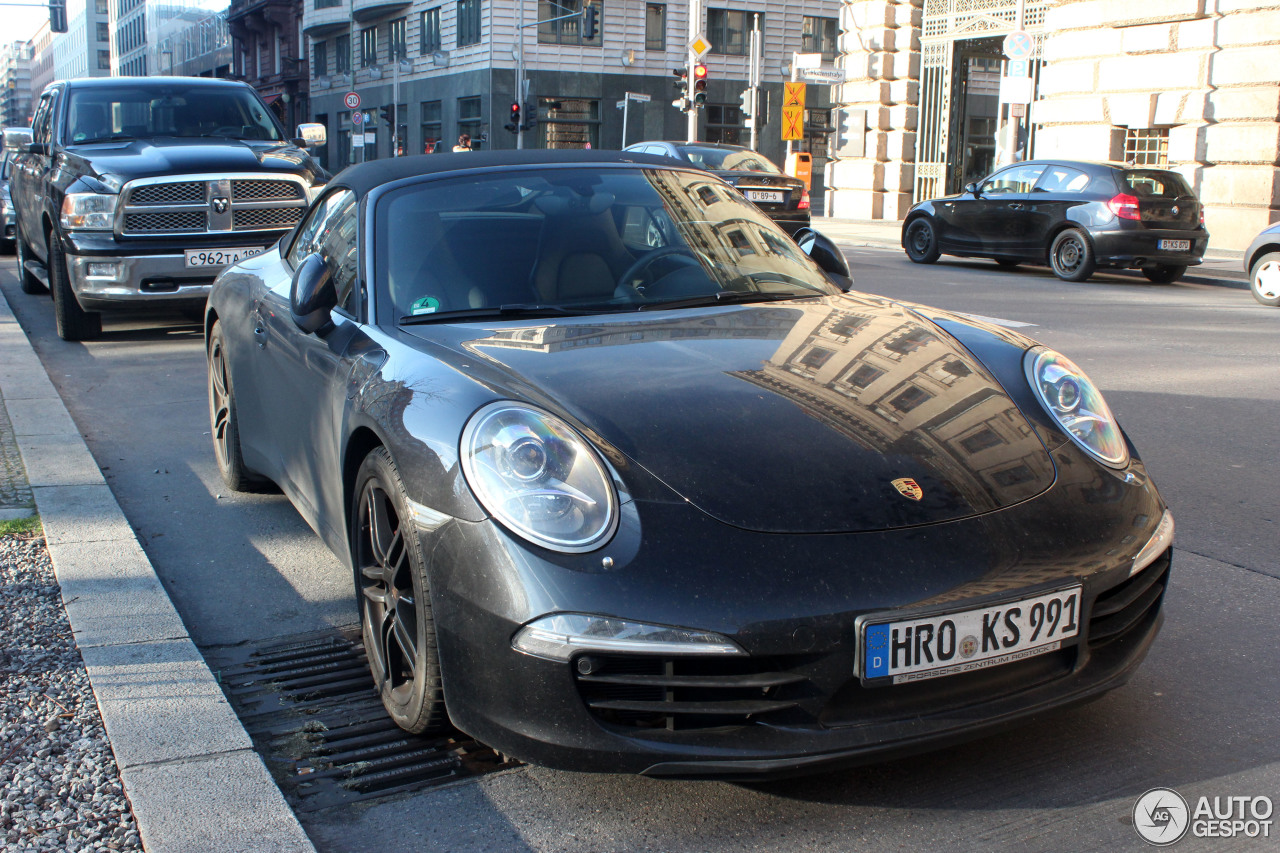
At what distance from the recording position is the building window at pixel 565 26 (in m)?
48.3

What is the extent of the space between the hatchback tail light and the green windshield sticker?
13391mm

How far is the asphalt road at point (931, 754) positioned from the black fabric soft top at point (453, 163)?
133cm

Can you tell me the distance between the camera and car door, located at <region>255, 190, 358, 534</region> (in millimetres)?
3459

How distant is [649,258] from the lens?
3.79 m

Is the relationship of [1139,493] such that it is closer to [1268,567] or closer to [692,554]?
[692,554]

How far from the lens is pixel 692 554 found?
2404mm

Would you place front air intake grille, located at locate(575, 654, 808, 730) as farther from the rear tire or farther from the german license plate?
the rear tire

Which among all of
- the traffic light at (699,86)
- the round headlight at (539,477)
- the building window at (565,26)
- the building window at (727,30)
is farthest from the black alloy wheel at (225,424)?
the building window at (727,30)

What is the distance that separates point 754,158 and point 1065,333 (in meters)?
9.85

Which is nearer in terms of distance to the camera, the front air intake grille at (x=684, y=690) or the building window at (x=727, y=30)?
the front air intake grille at (x=684, y=690)

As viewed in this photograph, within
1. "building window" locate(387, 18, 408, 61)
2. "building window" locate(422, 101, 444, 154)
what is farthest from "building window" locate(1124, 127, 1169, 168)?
"building window" locate(387, 18, 408, 61)

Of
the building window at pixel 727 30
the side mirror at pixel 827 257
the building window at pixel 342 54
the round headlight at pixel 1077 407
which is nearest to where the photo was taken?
the round headlight at pixel 1077 407

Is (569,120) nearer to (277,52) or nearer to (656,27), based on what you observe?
(656,27)

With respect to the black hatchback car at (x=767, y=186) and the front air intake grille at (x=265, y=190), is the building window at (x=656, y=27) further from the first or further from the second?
the front air intake grille at (x=265, y=190)
